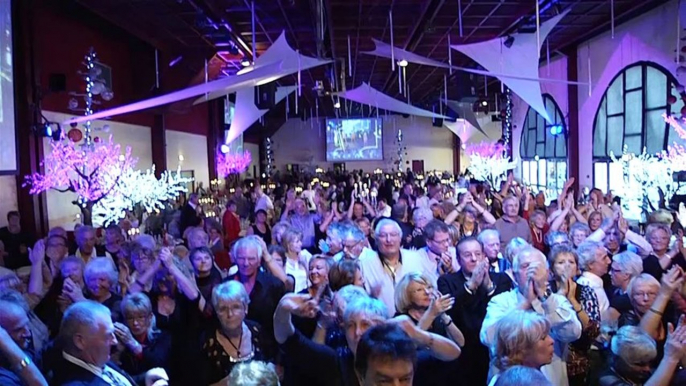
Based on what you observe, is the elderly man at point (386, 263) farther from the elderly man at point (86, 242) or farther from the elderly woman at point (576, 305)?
the elderly man at point (86, 242)

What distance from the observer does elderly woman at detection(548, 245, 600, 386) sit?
3.01m

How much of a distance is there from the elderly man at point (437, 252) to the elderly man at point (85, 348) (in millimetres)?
2159

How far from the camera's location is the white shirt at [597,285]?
3547mm

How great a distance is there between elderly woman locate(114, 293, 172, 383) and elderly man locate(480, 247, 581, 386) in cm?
159

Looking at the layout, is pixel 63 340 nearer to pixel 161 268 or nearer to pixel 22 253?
pixel 161 268

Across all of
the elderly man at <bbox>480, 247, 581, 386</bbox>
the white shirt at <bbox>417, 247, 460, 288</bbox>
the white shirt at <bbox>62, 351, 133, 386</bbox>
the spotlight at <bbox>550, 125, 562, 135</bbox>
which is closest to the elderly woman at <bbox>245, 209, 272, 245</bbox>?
the white shirt at <bbox>417, 247, 460, 288</bbox>

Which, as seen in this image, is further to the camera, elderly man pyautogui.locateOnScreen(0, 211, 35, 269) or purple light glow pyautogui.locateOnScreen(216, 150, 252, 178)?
purple light glow pyautogui.locateOnScreen(216, 150, 252, 178)

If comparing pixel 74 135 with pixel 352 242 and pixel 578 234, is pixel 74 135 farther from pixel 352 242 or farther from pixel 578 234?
pixel 578 234

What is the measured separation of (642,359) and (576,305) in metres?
0.61

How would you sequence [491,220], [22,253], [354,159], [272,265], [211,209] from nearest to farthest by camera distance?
1. [272,265]
2. [491,220]
3. [22,253]
4. [211,209]
5. [354,159]

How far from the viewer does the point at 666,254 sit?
190 inches

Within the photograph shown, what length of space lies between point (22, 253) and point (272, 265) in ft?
16.5

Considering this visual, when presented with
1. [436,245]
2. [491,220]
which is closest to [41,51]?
[491,220]

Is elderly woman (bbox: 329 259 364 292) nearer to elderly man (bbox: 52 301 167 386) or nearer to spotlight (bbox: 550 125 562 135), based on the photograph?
elderly man (bbox: 52 301 167 386)
